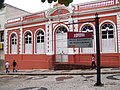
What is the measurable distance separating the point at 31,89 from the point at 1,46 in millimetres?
19580

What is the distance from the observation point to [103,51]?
810 inches

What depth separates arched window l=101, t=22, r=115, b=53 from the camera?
2011 cm

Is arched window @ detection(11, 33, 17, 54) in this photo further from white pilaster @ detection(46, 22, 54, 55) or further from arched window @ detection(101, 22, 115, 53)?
arched window @ detection(101, 22, 115, 53)

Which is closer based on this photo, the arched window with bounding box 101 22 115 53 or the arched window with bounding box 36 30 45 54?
the arched window with bounding box 101 22 115 53

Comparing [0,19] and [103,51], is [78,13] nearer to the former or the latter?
[103,51]

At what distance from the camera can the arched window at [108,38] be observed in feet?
66.0

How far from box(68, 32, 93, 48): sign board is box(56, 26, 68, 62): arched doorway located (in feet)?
34.7

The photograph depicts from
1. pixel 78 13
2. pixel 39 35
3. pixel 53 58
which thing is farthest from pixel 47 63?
pixel 78 13

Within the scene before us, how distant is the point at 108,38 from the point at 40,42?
845cm

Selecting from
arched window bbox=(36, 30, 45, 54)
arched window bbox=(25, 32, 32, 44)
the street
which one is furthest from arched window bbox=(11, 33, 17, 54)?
the street

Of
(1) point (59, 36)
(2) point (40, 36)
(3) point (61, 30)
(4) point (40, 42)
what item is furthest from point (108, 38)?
(2) point (40, 36)

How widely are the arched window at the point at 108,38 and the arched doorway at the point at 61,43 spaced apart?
4563mm

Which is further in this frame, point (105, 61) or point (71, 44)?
point (105, 61)

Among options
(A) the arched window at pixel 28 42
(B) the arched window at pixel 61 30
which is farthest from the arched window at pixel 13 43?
(B) the arched window at pixel 61 30
